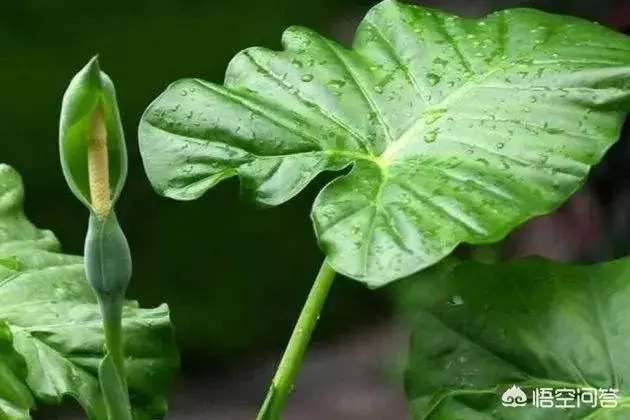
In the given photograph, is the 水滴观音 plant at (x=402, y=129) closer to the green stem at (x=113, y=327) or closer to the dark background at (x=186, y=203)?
the green stem at (x=113, y=327)

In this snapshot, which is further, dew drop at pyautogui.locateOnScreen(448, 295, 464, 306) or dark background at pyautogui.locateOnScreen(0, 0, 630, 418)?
dark background at pyautogui.locateOnScreen(0, 0, 630, 418)

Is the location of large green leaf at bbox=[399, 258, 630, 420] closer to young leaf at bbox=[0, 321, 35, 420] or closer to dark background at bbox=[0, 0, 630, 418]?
young leaf at bbox=[0, 321, 35, 420]

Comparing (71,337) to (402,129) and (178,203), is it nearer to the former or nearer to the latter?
(402,129)

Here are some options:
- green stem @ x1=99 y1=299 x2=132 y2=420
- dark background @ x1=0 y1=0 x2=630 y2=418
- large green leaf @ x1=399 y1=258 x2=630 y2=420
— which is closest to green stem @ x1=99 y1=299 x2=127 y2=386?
green stem @ x1=99 y1=299 x2=132 y2=420

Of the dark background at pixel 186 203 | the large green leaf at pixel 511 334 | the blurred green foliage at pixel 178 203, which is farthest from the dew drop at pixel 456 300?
the blurred green foliage at pixel 178 203

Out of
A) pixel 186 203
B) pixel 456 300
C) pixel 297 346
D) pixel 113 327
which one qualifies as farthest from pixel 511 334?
pixel 186 203

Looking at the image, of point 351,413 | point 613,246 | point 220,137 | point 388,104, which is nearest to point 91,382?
point 220,137
